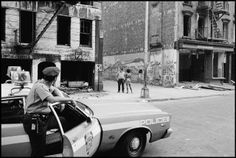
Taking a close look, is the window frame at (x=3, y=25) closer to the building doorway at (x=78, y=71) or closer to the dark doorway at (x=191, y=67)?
the building doorway at (x=78, y=71)

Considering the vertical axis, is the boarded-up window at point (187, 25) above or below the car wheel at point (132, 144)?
above

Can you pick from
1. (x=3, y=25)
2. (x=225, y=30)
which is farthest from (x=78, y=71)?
(x=225, y=30)

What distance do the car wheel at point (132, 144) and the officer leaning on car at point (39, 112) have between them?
1356 mm

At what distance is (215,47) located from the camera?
2494 cm

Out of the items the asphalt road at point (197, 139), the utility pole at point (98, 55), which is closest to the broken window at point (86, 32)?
the utility pole at point (98, 55)

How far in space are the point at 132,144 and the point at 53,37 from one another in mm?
13445

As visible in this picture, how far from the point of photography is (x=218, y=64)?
26.4 metres

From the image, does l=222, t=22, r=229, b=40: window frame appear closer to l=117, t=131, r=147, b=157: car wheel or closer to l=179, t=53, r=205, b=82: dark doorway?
l=179, t=53, r=205, b=82: dark doorway

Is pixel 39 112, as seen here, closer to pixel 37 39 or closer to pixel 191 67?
pixel 37 39

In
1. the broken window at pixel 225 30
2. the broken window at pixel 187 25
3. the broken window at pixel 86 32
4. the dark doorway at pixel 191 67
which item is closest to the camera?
the broken window at pixel 86 32

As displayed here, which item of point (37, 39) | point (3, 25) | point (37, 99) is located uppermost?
point (3, 25)

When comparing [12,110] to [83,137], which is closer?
[83,137]

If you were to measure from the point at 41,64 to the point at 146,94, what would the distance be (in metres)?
7.49

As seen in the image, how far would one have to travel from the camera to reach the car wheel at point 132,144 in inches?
173
